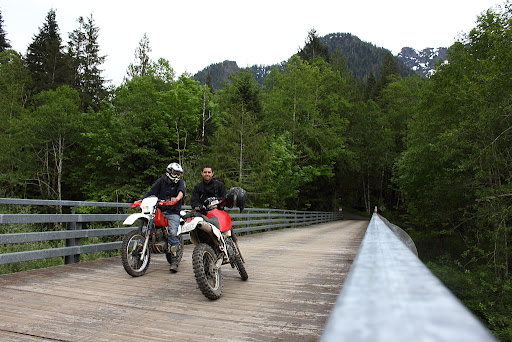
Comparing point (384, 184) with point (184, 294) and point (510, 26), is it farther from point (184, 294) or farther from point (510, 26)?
point (184, 294)

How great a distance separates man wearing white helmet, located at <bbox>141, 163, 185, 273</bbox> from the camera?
20.4ft

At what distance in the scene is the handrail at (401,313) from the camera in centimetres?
55

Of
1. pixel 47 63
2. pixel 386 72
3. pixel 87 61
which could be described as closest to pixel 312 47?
pixel 386 72

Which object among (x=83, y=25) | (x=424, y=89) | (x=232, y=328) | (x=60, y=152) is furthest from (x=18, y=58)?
(x=232, y=328)

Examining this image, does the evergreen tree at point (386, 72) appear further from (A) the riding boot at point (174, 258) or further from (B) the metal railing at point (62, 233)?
(A) the riding boot at point (174, 258)

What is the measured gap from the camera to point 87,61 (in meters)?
44.5

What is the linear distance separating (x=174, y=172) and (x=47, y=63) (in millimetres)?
41826

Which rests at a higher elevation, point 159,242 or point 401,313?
point 401,313

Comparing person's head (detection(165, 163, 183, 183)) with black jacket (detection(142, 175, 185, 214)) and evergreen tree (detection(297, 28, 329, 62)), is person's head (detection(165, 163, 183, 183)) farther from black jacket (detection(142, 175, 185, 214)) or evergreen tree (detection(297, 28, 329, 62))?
evergreen tree (detection(297, 28, 329, 62))

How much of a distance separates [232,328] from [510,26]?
17.9 meters

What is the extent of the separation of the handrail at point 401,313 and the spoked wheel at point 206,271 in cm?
357

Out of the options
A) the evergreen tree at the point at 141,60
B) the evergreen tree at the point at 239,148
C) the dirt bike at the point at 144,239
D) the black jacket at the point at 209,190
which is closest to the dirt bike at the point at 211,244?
the black jacket at the point at 209,190

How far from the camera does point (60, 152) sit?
3117cm

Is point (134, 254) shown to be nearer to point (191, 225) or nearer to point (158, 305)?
point (191, 225)
